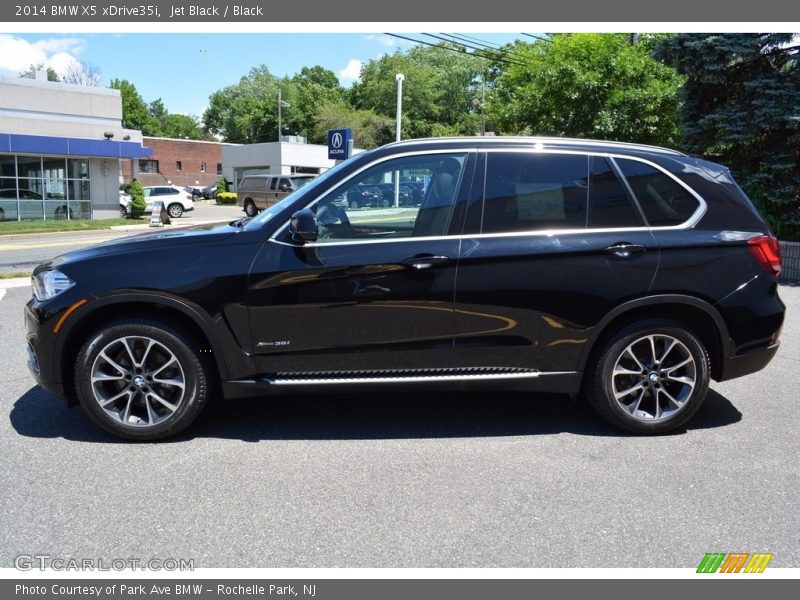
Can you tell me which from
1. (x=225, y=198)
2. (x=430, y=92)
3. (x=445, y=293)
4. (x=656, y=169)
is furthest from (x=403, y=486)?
(x=430, y=92)

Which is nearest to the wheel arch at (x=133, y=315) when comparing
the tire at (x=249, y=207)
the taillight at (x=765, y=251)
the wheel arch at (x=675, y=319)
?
the wheel arch at (x=675, y=319)

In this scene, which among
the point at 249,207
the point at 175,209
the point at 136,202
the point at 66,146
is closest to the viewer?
the point at 66,146

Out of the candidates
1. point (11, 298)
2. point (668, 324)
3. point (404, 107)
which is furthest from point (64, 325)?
point (404, 107)

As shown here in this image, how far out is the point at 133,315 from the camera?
431 centimetres

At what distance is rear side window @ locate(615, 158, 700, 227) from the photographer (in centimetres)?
454

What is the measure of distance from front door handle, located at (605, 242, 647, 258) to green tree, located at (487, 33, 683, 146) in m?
15.5

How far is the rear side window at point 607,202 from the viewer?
449 cm

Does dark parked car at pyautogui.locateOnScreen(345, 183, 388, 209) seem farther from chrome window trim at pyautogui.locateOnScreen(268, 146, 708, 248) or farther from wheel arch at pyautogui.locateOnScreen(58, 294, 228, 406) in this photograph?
wheel arch at pyautogui.locateOnScreen(58, 294, 228, 406)

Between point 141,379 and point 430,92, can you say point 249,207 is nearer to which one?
point 141,379

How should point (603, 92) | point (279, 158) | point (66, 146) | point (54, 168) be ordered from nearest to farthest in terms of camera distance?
point (603, 92) → point (66, 146) → point (54, 168) → point (279, 158)

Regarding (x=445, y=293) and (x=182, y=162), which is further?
(x=182, y=162)

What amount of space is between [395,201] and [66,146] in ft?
90.2

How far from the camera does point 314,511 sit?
351cm

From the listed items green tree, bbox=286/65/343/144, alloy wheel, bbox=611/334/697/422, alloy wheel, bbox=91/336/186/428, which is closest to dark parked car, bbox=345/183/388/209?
alloy wheel, bbox=91/336/186/428
